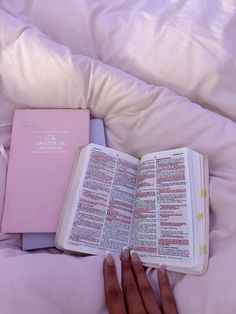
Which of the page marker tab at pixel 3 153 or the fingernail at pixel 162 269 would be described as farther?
the page marker tab at pixel 3 153

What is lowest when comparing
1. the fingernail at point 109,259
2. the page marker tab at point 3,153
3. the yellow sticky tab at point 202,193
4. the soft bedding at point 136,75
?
the fingernail at point 109,259

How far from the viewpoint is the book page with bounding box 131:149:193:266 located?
0.73 metres

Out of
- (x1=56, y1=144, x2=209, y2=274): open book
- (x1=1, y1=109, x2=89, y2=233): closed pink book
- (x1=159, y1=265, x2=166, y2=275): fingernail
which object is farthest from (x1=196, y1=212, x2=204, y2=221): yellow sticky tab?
(x1=1, y1=109, x2=89, y2=233): closed pink book

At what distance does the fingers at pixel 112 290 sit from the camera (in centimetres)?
67

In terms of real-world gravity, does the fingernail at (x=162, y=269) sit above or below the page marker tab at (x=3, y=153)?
below

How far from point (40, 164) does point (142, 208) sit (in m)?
0.25

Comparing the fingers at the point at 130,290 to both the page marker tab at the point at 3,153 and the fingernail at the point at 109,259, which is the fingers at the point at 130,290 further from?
the page marker tab at the point at 3,153

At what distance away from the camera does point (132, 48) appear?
90 cm

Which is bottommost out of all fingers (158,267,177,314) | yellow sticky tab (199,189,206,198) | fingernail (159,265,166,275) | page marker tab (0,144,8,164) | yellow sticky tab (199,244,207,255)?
fingers (158,267,177,314)

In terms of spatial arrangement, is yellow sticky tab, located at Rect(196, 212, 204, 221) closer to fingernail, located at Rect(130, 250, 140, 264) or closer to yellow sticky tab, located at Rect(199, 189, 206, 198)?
yellow sticky tab, located at Rect(199, 189, 206, 198)

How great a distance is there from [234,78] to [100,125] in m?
0.32

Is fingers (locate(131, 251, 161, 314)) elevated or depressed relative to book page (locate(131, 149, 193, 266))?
depressed

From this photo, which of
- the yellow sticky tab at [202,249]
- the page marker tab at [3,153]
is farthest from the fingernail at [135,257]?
the page marker tab at [3,153]

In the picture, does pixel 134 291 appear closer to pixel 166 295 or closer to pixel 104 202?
pixel 166 295
